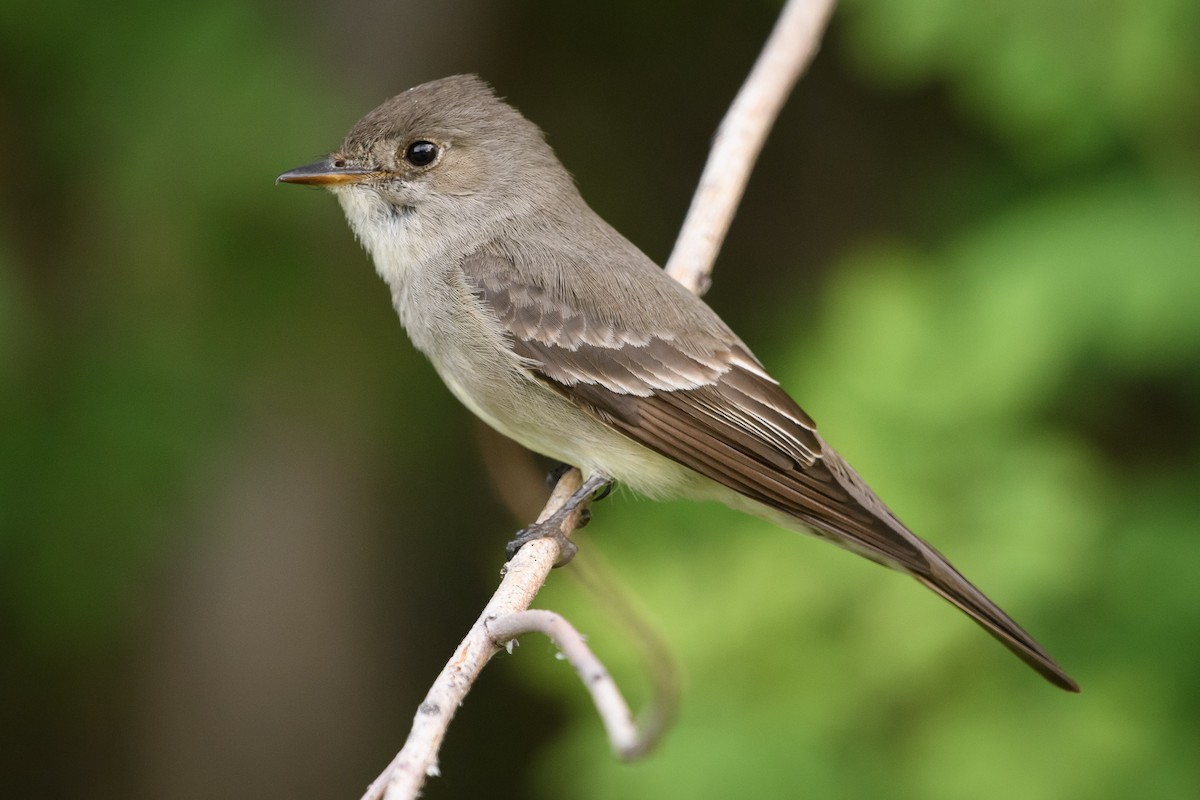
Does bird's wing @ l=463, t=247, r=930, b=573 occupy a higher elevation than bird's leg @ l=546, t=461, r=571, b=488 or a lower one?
higher

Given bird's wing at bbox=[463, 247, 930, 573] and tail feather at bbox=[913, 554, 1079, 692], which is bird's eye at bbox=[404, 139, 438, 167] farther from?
tail feather at bbox=[913, 554, 1079, 692]

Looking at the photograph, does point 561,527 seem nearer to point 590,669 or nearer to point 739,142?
point 739,142

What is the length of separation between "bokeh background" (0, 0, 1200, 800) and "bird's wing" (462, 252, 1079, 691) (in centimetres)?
35

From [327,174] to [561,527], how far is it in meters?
1.25

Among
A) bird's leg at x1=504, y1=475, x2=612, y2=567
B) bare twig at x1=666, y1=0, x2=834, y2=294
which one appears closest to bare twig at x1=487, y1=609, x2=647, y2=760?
bird's leg at x1=504, y1=475, x2=612, y2=567

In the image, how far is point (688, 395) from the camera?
369cm

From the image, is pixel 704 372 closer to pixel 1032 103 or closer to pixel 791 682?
pixel 791 682

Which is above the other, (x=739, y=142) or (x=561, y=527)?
(x=739, y=142)

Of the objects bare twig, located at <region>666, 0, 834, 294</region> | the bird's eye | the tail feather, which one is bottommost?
the tail feather

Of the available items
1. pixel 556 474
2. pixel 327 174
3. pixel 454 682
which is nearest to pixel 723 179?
pixel 556 474

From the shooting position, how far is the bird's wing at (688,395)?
3.50 meters

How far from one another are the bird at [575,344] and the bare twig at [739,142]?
0.16 metres

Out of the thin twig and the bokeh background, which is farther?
the bokeh background

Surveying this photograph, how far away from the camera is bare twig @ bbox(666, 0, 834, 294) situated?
3873 millimetres
